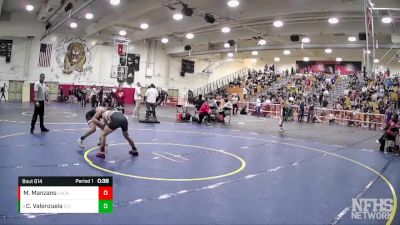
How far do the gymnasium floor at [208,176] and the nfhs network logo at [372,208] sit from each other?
0.11 metres

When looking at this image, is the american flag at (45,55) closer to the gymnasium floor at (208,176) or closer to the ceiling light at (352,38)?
the gymnasium floor at (208,176)

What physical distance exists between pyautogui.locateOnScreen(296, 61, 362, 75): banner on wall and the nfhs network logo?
32.0m

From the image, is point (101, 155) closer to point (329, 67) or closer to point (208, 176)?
point (208, 176)

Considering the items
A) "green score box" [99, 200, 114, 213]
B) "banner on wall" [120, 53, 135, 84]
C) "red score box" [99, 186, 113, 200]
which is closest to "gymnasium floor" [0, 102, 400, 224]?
"green score box" [99, 200, 114, 213]

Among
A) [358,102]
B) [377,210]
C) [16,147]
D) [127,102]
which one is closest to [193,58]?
[127,102]

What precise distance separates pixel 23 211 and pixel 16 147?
13.9 feet

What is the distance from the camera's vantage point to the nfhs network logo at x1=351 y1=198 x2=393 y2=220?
425 cm

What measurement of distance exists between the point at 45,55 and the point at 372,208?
2651 centimetres

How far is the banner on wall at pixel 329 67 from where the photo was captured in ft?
117

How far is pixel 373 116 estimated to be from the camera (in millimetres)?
18891

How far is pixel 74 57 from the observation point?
90.0 ft

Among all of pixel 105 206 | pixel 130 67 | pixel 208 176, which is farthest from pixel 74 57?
pixel 105 206
